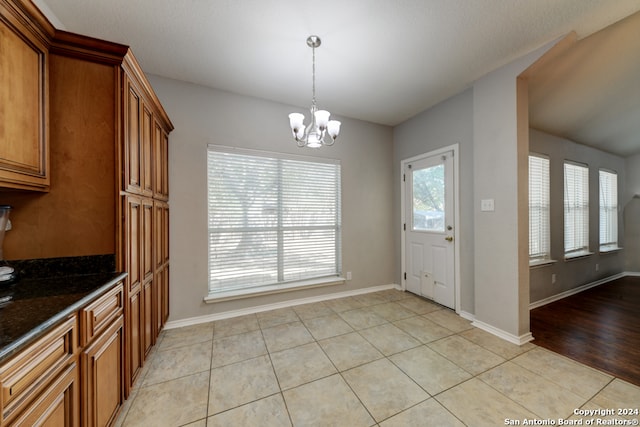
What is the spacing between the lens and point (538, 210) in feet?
11.0

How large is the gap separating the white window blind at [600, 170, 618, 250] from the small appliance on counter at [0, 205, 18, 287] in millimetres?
7601

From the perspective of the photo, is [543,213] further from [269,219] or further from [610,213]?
[269,219]

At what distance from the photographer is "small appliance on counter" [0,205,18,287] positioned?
1255mm

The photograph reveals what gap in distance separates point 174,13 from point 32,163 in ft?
4.66

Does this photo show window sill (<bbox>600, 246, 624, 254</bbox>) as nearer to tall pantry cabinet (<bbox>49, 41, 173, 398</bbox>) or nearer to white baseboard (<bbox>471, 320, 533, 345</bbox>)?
white baseboard (<bbox>471, 320, 533, 345</bbox>)

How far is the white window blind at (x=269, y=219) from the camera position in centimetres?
284

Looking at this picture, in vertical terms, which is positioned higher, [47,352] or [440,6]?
[440,6]

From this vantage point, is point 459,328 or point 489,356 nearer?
point 489,356

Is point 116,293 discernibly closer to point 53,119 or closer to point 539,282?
point 53,119

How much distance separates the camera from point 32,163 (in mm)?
1271

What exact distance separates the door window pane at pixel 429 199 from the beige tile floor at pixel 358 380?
1.33m

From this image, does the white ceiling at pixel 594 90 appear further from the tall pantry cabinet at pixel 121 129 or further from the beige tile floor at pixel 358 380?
the tall pantry cabinet at pixel 121 129

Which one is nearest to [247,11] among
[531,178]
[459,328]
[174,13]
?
[174,13]

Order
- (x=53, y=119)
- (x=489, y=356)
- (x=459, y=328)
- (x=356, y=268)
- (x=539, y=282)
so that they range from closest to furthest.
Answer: (x=53, y=119) < (x=489, y=356) < (x=459, y=328) < (x=539, y=282) < (x=356, y=268)
